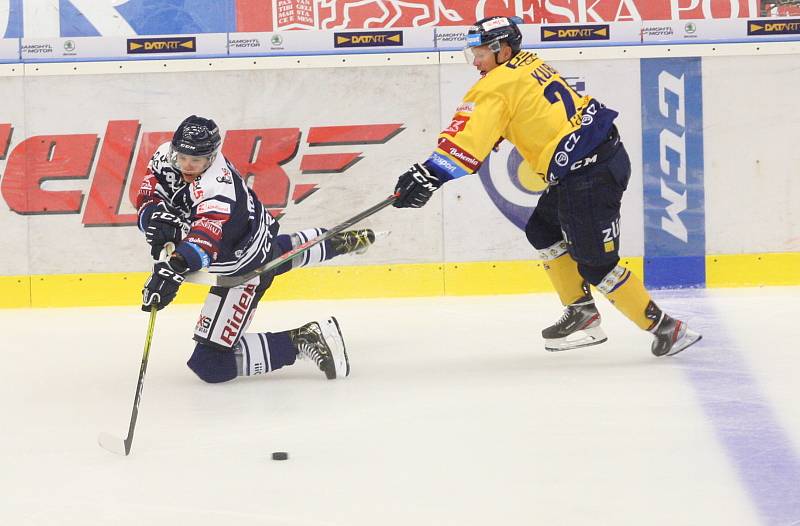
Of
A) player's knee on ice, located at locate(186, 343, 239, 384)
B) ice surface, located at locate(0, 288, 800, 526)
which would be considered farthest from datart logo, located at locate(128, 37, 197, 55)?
player's knee on ice, located at locate(186, 343, 239, 384)

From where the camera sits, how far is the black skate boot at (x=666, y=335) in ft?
12.7

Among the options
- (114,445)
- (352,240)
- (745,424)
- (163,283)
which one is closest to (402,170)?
(352,240)

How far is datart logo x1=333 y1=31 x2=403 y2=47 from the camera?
5469mm

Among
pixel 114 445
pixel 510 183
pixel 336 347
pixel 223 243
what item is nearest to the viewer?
pixel 114 445

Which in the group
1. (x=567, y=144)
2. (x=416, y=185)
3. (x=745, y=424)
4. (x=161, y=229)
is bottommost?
(x=745, y=424)

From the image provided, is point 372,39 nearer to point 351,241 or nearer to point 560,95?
point 351,241

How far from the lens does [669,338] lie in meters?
3.88

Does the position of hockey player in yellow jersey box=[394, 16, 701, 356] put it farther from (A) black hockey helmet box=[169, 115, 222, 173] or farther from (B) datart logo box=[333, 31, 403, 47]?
(B) datart logo box=[333, 31, 403, 47]

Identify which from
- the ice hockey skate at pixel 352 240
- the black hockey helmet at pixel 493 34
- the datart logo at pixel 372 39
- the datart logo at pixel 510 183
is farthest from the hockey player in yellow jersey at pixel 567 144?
the datart logo at pixel 372 39

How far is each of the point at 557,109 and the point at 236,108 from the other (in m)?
2.09

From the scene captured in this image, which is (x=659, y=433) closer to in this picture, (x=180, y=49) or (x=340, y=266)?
(x=340, y=266)

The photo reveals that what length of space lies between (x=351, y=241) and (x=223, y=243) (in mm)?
552

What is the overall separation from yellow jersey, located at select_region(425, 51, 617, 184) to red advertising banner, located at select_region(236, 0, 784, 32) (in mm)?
2157

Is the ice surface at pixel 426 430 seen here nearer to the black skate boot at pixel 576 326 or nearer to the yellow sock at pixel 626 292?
the black skate boot at pixel 576 326
